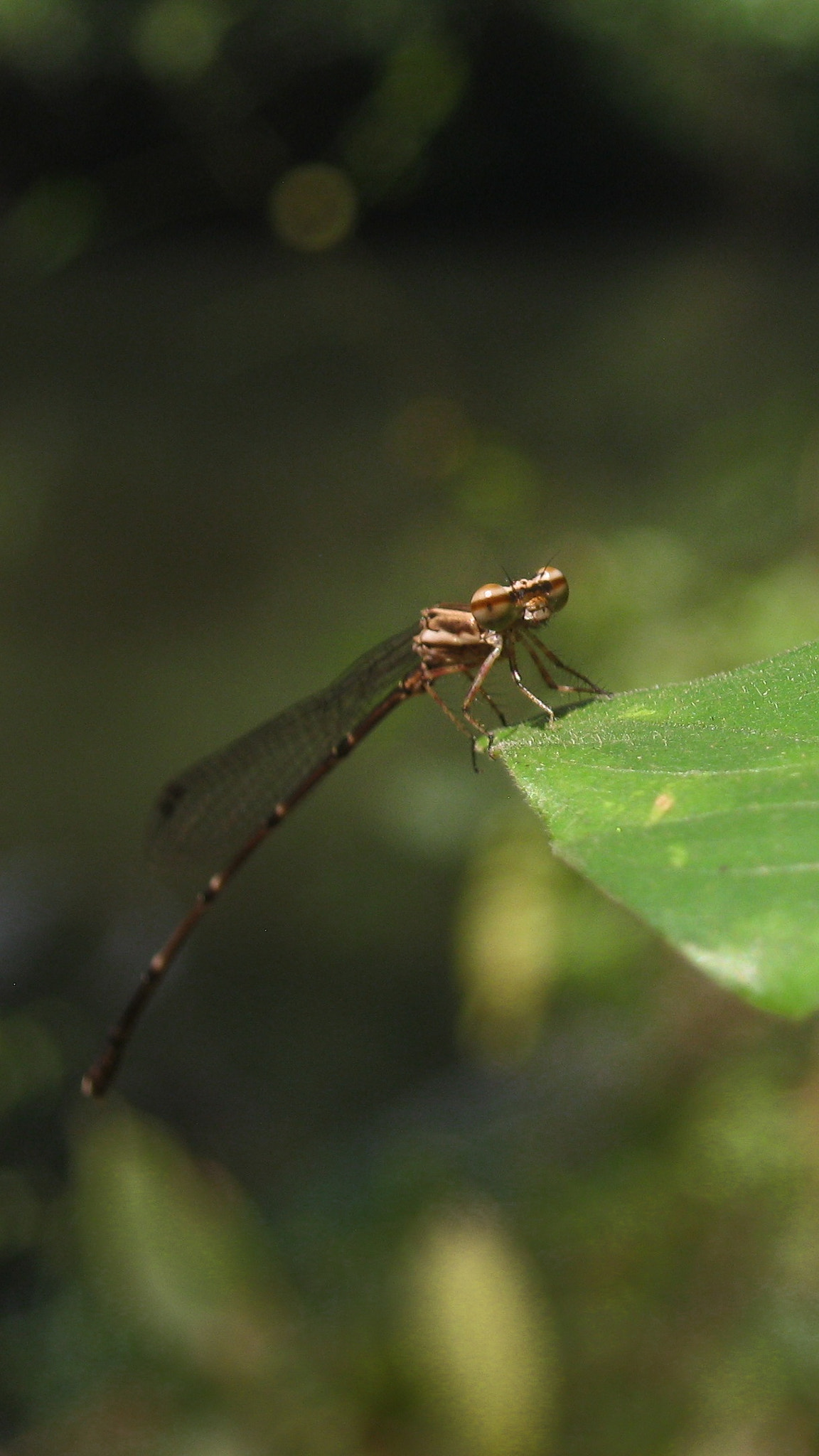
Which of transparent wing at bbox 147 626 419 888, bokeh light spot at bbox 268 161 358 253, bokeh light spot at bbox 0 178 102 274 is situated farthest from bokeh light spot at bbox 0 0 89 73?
transparent wing at bbox 147 626 419 888

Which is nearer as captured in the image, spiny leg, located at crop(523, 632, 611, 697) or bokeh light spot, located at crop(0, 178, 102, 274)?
spiny leg, located at crop(523, 632, 611, 697)

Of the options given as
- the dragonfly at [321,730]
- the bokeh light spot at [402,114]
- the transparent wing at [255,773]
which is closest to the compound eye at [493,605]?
the dragonfly at [321,730]

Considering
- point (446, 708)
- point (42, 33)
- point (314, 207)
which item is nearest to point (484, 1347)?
point (446, 708)

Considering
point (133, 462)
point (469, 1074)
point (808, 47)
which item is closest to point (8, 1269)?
point (469, 1074)

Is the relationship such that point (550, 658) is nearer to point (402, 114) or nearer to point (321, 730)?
point (321, 730)

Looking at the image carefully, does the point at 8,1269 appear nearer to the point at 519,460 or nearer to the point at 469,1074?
the point at 469,1074

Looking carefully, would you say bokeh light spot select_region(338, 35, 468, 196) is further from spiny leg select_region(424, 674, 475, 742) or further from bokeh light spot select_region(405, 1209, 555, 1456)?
bokeh light spot select_region(405, 1209, 555, 1456)
